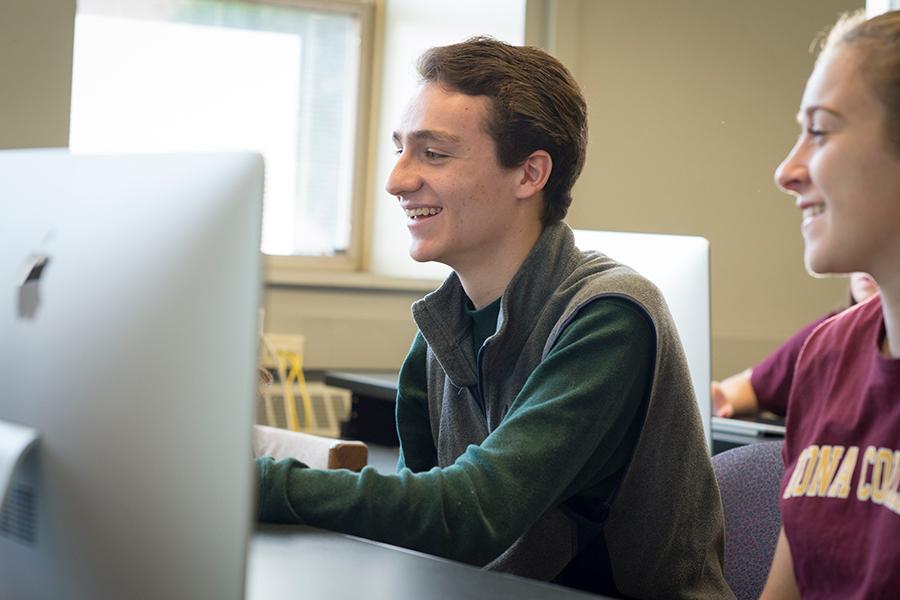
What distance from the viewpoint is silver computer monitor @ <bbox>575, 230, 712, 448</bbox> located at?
1749mm

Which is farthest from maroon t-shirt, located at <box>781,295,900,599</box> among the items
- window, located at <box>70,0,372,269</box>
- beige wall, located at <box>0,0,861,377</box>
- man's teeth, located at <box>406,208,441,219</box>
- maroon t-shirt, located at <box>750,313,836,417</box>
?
window, located at <box>70,0,372,269</box>

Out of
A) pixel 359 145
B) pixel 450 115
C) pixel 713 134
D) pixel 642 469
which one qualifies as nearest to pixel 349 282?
pixel 359 145

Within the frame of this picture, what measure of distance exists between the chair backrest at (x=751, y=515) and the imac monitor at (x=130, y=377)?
3.32 ft

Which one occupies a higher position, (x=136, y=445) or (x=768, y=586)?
(x=136, y=445)

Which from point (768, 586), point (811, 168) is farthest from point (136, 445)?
point (768, 586)

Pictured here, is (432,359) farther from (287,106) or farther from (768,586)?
(287,106)

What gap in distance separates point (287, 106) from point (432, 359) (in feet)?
8.67

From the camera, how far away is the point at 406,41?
13.6 feet

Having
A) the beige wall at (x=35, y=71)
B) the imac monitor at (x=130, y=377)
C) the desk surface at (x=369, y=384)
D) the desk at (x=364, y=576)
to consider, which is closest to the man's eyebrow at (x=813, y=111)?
the desk at (x=364, y=576)

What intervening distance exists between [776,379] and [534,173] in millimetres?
1759

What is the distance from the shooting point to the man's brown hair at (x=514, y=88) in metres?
1.60

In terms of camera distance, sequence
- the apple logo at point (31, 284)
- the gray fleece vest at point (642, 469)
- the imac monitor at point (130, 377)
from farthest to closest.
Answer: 1. the gray fleece vest at point (642, 469)
2. the apple logo at point (31, 284)
3. the imac monitor at point (130, 377)

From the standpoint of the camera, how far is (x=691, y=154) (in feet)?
13.6

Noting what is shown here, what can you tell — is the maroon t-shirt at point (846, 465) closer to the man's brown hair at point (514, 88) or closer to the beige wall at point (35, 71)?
the man's brown hair at point (514, 88)
